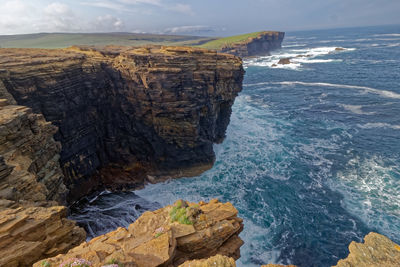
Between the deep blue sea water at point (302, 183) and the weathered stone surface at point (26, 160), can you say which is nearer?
the weathered stone surface at point (26, 160)

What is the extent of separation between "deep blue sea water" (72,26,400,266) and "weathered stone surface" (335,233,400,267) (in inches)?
594

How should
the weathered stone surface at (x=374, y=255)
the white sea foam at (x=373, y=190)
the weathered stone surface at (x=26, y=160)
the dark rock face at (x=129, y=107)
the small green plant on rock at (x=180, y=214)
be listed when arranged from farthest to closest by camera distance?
the dark rock face at (x=129, y=107) < the white sea foam at (x=373, y=190) < the weathered stone surface at (x=26, y=160) < the small green plant on rock at (x=180, y=214) < the weathered stone surface at (x=374, y=255)

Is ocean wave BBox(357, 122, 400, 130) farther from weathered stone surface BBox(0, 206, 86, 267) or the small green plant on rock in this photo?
weathered stone surface BBox(0, 206, 86, 267)

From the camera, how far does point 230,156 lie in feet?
137

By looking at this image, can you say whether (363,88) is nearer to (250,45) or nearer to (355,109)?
(355,109)

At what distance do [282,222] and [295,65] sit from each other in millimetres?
109487

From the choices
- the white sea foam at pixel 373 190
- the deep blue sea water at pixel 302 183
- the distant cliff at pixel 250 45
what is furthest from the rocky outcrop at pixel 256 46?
the white sea foam at pixel 373 190

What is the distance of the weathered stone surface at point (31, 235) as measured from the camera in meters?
9.96

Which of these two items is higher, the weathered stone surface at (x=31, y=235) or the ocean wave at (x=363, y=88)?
the weathered stone surface at (x=31, y=235)

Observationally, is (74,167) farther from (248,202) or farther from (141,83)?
(248,202)

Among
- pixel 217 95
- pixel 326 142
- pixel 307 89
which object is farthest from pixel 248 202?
pixel 307 89

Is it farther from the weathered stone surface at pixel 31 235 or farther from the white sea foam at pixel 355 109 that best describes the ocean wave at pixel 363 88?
the weathered stone surface at pixel 31 235

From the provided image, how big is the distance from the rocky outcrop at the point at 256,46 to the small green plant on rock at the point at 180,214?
15926 cm

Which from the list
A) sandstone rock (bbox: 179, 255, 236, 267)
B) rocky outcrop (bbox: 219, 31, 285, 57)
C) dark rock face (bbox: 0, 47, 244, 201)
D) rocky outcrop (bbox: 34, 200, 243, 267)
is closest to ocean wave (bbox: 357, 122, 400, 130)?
dark rock face (bbox: 0, 47, 244, 201)
